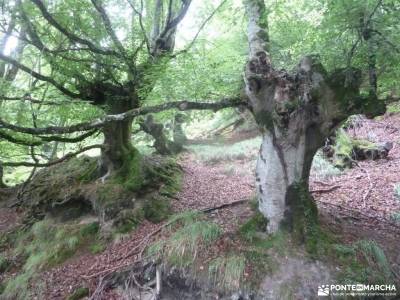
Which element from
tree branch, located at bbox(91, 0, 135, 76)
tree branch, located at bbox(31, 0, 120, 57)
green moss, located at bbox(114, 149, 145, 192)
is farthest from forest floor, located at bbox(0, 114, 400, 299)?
tree branch, located at bbox(31, 0, 120, 57)

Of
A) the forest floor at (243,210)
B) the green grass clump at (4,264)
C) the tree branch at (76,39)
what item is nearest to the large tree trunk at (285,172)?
the forest floor at (243,210)

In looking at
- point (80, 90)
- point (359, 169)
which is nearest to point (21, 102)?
point (80, 90)

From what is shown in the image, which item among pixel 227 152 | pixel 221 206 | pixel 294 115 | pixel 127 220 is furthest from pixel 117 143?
pixel 227 152

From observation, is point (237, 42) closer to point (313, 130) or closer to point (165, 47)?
point (165, 47)

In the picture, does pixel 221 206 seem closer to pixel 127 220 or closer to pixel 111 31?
pixel 127 220

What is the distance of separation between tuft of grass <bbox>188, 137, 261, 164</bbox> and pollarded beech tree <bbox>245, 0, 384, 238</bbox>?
6379mm

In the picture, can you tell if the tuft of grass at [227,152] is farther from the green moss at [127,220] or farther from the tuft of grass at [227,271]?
the tuft of grass at [227,271]

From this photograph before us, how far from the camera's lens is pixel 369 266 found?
457cm

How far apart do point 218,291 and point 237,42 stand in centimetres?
1117

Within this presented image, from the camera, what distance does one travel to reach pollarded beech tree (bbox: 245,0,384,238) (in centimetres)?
482

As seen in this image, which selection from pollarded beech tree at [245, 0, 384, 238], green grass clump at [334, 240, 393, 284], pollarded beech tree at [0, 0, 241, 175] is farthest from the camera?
pollarded beech tree at [0, 0, 241, 175]

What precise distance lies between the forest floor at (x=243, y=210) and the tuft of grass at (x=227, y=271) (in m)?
0.43

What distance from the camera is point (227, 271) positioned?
15.1ft

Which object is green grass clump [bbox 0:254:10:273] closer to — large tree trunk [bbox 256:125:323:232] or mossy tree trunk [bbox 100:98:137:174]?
mossy tree trunk [bbox 100:98:137:174]
